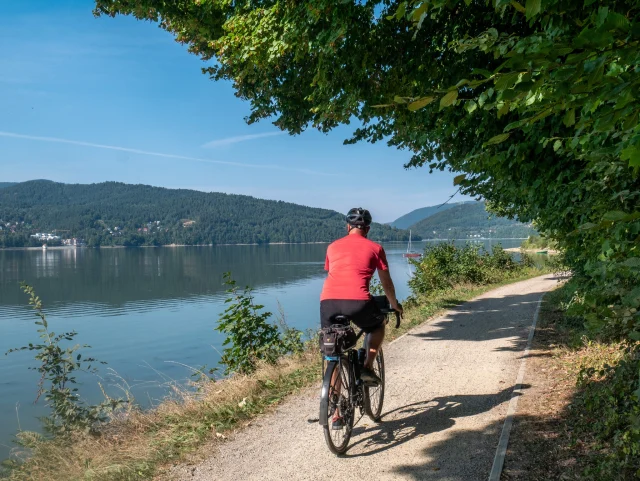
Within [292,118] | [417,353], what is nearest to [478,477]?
[417,353]

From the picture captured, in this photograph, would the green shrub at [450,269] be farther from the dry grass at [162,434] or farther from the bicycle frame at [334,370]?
the bicycle frame at [334,370]

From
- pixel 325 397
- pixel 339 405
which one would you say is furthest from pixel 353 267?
pixel 339 405

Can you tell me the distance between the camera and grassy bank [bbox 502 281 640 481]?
12.9ft

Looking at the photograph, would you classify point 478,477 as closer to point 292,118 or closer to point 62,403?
point 62,403

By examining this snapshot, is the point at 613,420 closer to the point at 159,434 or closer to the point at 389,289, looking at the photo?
the point at 389,289

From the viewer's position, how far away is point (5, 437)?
11.8 meters

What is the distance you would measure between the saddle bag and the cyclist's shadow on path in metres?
1.08

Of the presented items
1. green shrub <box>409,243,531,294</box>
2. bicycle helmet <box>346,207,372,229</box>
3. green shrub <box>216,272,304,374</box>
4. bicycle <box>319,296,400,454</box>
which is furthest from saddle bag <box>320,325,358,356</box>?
green shrub <box>409,243,531,294</box>

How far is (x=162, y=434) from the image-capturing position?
235 inches

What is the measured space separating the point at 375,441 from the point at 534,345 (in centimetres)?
567

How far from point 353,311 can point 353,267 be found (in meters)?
0.41

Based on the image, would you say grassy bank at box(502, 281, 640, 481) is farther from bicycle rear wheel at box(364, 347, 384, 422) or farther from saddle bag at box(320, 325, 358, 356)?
saddle bag at box(320, 325, 358, 356)

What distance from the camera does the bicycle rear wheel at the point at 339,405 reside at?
4.75m

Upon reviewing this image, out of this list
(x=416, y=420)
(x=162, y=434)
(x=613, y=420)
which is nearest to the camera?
(x=613, y=420)
